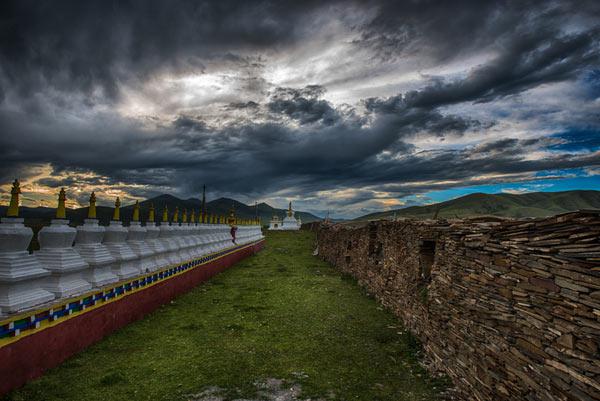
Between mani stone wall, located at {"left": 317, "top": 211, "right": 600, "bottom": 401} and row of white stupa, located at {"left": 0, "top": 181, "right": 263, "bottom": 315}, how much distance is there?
595 cm

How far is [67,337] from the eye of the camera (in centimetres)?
490

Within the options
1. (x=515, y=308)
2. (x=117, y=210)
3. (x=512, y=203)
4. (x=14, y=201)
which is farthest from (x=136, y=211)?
(x=512, y=203)

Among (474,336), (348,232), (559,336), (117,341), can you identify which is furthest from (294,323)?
(348,232)

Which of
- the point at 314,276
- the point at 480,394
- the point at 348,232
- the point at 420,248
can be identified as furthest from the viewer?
the point at 348,232

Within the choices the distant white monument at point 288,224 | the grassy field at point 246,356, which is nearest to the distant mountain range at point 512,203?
the distant white monument at point 288,224

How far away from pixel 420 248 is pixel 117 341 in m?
6.15

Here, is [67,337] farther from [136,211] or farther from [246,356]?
[136,211]

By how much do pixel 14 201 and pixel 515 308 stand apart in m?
Answer: 6.50

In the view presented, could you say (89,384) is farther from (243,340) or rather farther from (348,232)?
(348,232)

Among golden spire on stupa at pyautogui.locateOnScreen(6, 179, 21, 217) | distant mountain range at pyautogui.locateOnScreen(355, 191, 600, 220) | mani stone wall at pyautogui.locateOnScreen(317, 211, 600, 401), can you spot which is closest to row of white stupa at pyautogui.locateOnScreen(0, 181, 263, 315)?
golden spire on stupa at pyautogui.locateOnScreen(6, 179, 21, 217)

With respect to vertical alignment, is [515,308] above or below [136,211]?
below

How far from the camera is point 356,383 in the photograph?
4934 millimetres

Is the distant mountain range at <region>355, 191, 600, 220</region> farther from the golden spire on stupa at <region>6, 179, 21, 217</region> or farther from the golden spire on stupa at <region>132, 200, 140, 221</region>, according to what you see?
the golden spire on stupa at <region>6, 179, 21, 217</region>

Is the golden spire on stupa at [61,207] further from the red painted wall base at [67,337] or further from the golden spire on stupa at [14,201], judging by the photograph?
the red painted wall base at [67,337]
